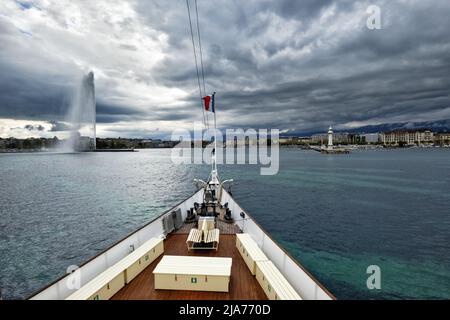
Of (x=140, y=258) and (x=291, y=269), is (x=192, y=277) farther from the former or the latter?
(x=291, y=269)

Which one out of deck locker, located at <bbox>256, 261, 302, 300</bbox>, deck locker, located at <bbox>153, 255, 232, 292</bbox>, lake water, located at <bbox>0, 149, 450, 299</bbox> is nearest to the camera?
deck locker, located at <bbox>256, 261, 302, 300</bbox>

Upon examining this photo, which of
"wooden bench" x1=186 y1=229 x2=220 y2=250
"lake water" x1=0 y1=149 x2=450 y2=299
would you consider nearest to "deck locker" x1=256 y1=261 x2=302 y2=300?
"wooden bench" x1=186 y1=229 x2=220 y2=250

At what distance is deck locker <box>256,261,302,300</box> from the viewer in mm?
7257

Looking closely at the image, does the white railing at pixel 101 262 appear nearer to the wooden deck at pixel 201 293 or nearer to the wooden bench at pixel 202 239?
the wooden deck at pixel 201 293

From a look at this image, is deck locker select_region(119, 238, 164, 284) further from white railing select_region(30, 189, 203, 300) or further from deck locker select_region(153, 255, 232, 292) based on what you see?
deck locker select_region(153, 255, 232, 292)

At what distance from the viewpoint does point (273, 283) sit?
7855mm

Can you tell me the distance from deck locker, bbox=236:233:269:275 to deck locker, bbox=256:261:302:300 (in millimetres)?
297

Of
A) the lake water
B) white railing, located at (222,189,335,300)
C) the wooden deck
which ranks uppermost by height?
white railing, located at (222,189,335,300)

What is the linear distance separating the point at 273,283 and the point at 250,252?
2404 mm

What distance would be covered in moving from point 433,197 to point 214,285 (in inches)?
Answer: 1874

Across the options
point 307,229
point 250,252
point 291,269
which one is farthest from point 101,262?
point 307,229

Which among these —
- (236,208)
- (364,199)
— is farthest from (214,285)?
(364,199)
